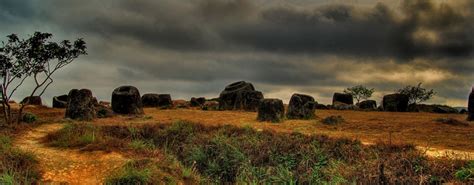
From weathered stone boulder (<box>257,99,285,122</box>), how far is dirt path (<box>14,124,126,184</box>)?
1083 centimetres

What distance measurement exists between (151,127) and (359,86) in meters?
52.8

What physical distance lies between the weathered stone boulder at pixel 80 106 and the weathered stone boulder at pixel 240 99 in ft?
41.7

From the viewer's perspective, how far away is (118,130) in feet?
62.1

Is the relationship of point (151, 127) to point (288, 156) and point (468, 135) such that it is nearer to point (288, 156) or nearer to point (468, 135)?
point (288, 156)

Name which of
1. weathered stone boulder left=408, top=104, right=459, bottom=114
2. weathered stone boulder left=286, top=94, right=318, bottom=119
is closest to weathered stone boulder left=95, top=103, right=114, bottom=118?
weathered stone boulder left=286, top=94, right=318, bottom=119

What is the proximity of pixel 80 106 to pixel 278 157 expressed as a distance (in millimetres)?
11511

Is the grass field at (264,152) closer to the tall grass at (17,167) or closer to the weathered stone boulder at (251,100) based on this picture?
the tall grass at (17,167)

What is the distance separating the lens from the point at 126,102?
26078 millimetres

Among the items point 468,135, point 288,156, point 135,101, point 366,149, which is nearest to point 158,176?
point 288,156

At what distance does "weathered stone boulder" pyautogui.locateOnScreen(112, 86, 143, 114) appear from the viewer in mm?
26016

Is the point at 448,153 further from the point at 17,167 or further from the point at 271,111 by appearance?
the point at 17,167

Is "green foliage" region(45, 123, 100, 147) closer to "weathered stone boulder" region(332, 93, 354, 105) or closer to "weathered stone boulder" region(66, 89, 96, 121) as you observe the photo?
"weathered stone boulder" region(66, 89, 96, 121)

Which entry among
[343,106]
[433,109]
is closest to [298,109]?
[343,106]

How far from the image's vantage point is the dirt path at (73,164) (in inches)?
465
